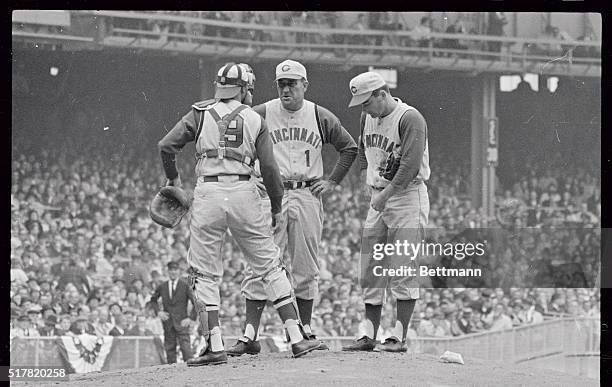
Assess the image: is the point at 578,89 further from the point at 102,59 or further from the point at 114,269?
the point at 114,269

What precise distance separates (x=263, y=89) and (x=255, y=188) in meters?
12.5

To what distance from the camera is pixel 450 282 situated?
15.6 meters

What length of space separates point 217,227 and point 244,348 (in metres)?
0.97

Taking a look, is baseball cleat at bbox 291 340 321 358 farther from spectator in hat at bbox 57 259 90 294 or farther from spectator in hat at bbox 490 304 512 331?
spectator in hat at bbox 490 304 512 331

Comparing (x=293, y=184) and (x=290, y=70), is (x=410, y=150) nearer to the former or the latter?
(x=293, y=184)

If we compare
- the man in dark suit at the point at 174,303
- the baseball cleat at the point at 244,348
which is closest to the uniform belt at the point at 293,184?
the baseball cleat at the point at 244,348

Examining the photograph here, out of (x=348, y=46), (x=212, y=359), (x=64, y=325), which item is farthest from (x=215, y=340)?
(x=348, y=46)

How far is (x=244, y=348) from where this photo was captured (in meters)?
6.62

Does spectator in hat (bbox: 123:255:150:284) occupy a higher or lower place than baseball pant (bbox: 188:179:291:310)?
lower

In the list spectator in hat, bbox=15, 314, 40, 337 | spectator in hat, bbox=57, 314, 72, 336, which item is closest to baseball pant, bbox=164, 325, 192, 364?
spectator in hat, bbox=57, 314, 72, 336

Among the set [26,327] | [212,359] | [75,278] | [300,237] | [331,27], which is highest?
[331,27]

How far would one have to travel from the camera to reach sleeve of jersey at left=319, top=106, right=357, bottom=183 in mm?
6809

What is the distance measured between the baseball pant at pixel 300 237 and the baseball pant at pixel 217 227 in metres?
0.49

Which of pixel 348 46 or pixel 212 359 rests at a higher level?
pixel 348 46
